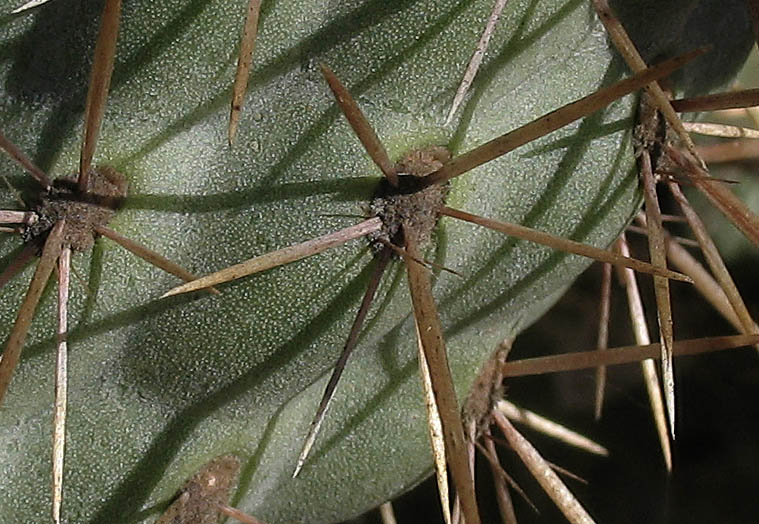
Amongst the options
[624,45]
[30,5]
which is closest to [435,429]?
[624,45]

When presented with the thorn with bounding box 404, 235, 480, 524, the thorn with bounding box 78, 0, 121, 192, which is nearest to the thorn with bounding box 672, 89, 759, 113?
the thorn with bounding box 404, 235, 480, 524

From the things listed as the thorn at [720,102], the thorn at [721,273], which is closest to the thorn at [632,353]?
the thorn at [721,273]

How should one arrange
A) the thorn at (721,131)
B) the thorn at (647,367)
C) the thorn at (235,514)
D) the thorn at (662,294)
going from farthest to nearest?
the thorn at (647,367)
the thorn at (721,131)
the thorn at (235,514)
the thorn at (662,294)

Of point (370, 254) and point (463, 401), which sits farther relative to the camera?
point (463, 401)

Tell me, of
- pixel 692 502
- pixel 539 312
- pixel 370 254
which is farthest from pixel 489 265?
pixel 692 502

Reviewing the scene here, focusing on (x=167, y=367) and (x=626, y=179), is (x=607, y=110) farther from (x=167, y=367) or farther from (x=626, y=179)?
(x=167, y=367)

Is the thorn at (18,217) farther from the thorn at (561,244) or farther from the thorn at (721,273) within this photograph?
the thorn at (721,273)

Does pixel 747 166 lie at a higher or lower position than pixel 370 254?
higher
